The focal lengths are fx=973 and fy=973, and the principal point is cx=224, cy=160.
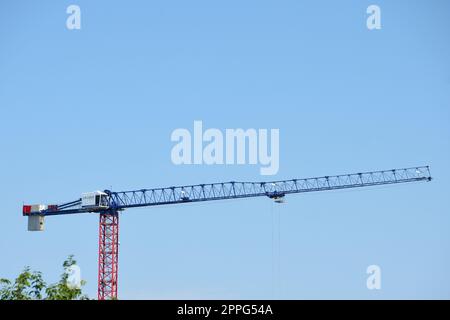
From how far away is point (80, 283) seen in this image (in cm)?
8006
